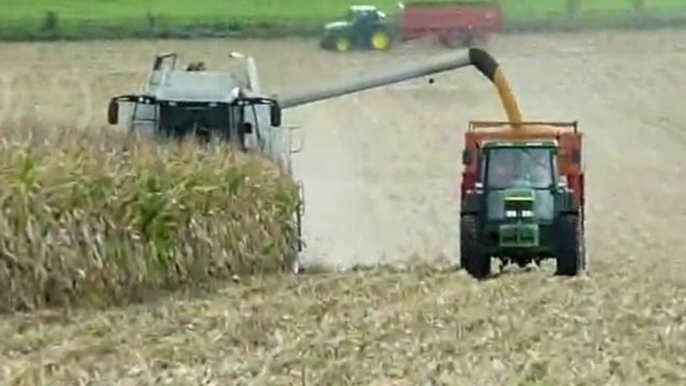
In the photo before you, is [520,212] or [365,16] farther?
[365,16]

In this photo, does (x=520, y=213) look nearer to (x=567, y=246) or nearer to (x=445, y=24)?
(x=567, y=246)

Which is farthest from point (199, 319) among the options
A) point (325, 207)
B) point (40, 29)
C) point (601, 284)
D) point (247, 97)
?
point (40, 29)

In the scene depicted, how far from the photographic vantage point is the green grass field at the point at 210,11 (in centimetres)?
3400

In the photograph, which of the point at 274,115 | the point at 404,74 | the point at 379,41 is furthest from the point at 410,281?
the point at 379,41

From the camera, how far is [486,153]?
475 inches

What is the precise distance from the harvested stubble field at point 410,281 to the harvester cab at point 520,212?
285mm

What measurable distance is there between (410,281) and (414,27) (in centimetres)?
2383

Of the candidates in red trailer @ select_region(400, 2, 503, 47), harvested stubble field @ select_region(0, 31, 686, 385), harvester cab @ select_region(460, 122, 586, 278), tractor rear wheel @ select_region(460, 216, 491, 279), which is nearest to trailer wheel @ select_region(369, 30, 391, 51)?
red trailer @ select_region(400, 2, 503, 47)

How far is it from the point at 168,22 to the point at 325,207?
1772 centimetres

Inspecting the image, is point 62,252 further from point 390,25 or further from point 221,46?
point 390,25

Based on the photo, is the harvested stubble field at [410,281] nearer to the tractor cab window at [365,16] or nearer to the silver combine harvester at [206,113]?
the silver combine harvester at [206,113]

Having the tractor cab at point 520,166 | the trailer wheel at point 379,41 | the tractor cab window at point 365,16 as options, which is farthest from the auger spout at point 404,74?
the trailer wheel at point 379,41

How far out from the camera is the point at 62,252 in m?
9.66

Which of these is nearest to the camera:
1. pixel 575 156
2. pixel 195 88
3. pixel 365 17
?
pixel 575 156
